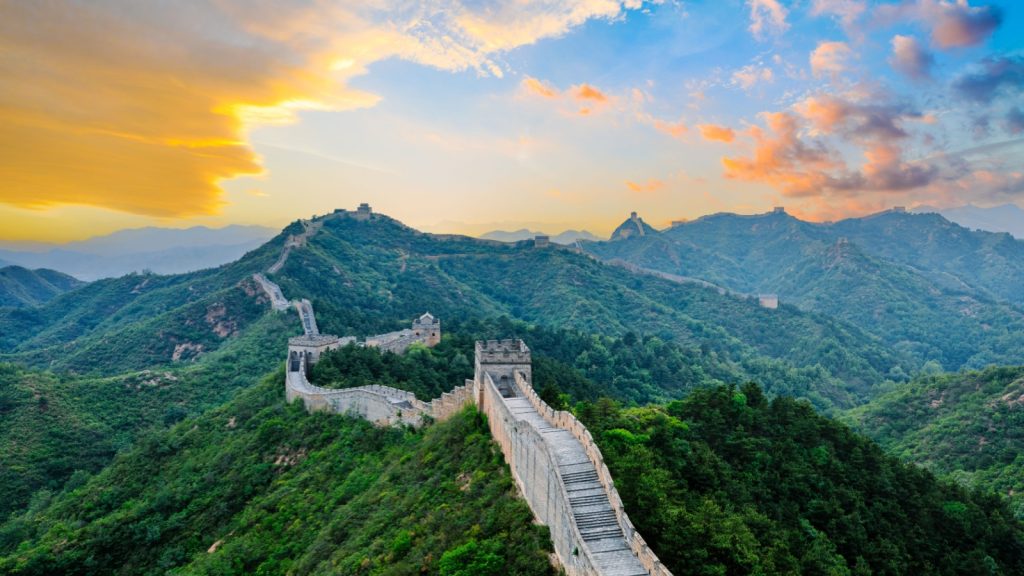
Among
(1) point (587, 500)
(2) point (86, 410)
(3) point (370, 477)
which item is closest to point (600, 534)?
(1) point (587, 500)

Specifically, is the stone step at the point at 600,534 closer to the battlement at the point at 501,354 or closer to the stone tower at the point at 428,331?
the battlement at the point at 501,354

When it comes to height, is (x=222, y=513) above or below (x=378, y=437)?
below

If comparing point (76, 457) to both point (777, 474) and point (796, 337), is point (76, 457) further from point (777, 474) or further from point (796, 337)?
point (796, 337)

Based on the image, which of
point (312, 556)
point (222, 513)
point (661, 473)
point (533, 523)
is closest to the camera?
point (533, 523)

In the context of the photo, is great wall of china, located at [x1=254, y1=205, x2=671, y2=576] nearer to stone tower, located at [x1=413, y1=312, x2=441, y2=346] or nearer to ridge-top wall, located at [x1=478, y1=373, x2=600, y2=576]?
ridge-top wall, located at [x1=478, y1=373, x2=600, y2=576]

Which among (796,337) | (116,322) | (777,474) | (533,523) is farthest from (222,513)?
(796,337)

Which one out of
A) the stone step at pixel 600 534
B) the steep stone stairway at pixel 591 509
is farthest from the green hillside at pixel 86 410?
the stone step at pixel 600 534
